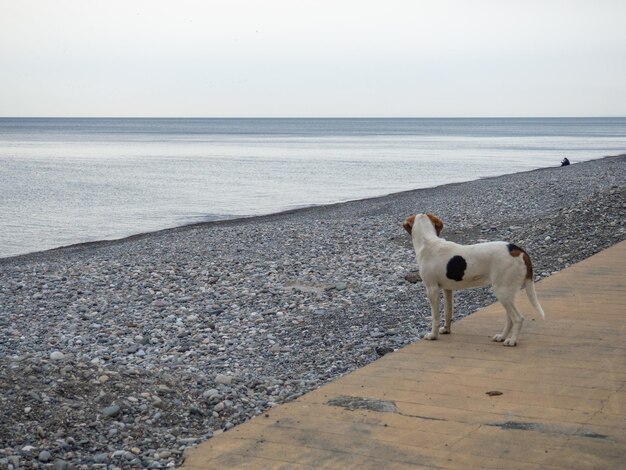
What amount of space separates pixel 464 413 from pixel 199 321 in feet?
18.1

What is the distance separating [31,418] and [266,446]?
215 centimetres

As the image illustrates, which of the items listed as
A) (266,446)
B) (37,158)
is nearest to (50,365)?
(266,446)

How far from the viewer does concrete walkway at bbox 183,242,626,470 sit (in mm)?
4969

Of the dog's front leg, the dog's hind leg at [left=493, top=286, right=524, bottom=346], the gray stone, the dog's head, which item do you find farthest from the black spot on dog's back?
the gray stone

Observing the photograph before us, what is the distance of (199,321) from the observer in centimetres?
1069

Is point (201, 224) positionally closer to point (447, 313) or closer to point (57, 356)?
point (57, 356)

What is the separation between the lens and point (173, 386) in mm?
7402

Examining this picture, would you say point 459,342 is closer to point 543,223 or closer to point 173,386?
point 173,386

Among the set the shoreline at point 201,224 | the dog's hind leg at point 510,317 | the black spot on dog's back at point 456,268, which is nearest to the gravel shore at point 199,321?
the shoreline at point 201,224

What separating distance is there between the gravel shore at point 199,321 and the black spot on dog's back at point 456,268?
86 centimetres

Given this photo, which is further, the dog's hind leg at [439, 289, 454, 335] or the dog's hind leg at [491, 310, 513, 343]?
the dog's hind leg at [439, 289, 454, 335]

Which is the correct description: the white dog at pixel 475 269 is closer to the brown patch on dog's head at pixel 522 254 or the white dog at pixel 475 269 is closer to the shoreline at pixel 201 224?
the brown patch on dog's head at pixel 522 254

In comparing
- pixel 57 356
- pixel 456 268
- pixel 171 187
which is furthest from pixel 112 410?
pixel 171 187

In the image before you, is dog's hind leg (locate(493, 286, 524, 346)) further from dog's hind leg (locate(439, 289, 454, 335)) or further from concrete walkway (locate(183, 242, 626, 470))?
dog's hind leg (locate(439, 289, 454, 335))
